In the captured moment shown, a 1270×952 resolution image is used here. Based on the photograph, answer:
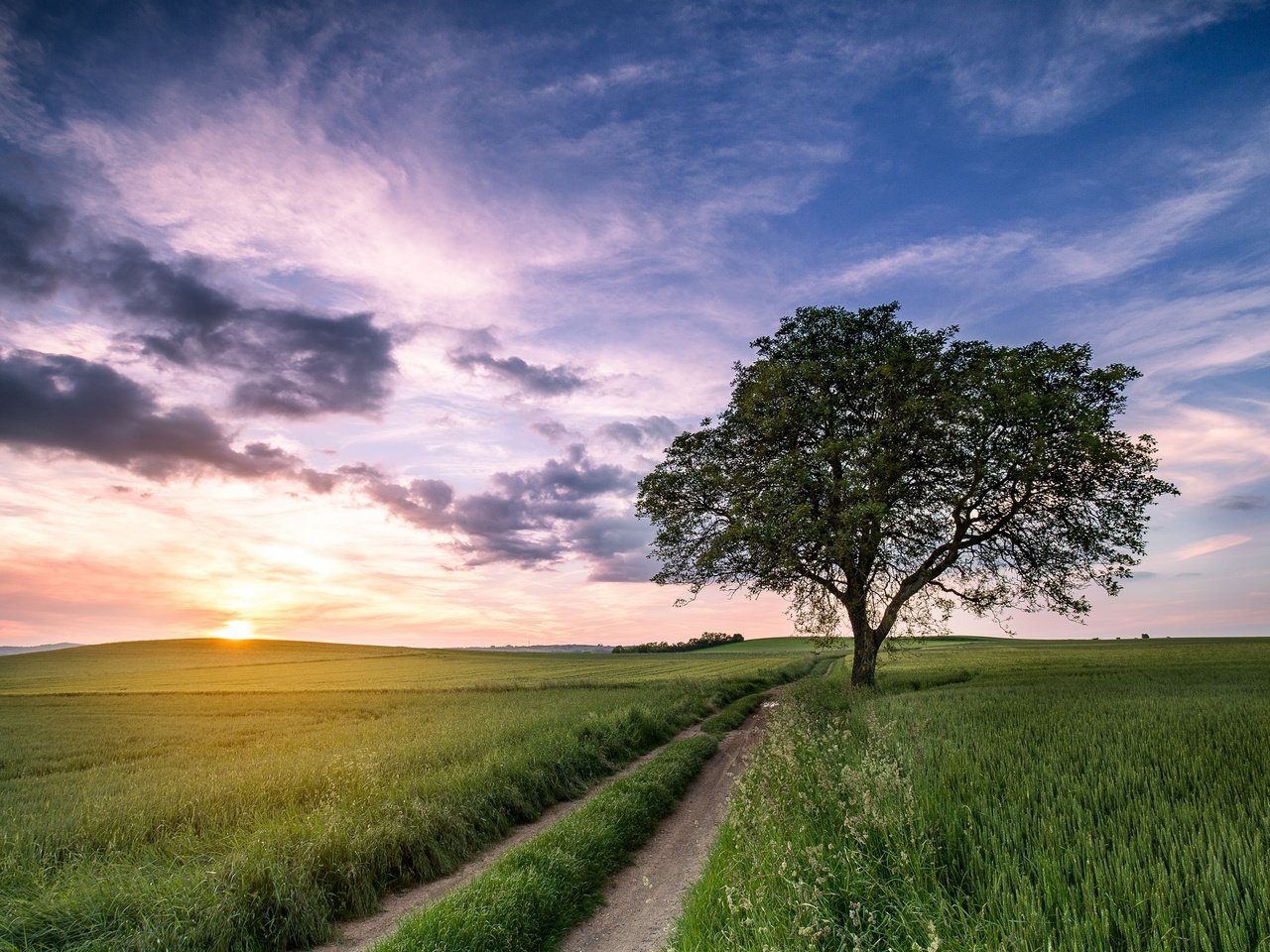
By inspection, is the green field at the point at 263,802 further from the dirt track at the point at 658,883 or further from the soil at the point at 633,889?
the dirt track at the point at 658,883

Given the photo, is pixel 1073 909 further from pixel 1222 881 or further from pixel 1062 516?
pixel 1062 516

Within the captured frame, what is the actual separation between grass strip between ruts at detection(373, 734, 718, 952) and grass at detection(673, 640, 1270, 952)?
1920 millimetres

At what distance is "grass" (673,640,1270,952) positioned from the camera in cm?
400

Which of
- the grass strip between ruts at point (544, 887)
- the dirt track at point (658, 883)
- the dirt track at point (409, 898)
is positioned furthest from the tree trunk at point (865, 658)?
the dirt track at point (409, 898)

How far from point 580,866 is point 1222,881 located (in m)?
7.37

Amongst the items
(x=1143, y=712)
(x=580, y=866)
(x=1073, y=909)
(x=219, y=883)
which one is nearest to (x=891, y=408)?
(x=1143, y=712)

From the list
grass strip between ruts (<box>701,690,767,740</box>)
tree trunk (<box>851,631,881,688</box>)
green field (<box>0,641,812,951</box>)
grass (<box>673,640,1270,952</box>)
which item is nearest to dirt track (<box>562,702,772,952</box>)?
grass (<box>673,640,1270,952</box>)

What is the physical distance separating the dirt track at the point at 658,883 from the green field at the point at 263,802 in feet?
9.45

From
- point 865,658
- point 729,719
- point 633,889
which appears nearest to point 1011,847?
point 633,889

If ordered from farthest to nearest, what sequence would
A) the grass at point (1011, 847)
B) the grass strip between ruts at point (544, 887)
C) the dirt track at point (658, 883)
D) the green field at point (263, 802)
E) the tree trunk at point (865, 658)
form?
the tree trunk at point (865, 658) → the dirt track at point (658, 883) → the green field at point (263, 802) → the grass strip between ruts at point (544, 887) → the grass at point (1011, 847)

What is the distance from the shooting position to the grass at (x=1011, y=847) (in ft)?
13.1

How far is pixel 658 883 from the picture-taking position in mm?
9133

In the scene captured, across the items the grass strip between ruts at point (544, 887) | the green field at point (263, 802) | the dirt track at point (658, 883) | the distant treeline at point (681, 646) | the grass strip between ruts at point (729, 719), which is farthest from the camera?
the distant treeline at point (681, 646)

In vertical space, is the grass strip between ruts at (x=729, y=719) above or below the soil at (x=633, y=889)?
above
